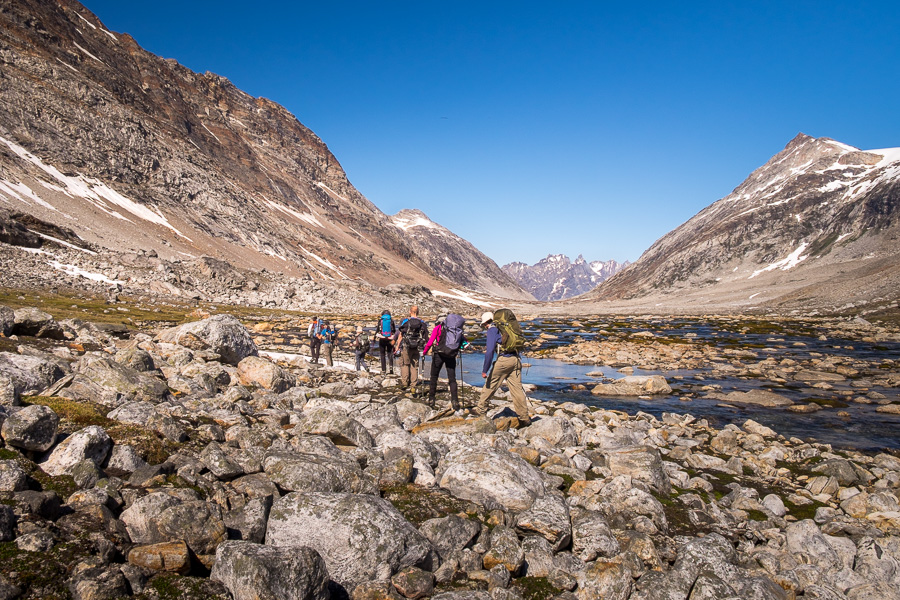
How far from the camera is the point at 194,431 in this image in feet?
26.5

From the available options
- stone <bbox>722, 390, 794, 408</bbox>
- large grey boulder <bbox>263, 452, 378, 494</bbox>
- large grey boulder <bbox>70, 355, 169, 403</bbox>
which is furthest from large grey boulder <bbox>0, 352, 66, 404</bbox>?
stone <bbox>722, 390, 794, 408</bbox>

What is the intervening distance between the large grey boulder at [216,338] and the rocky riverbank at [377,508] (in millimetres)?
4673

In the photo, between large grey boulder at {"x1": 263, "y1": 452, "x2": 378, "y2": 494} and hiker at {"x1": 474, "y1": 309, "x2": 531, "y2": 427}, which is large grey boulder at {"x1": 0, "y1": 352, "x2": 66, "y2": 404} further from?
hiker at {"x1": 474, "y1": 309, "x2": 531, "y2": 427}

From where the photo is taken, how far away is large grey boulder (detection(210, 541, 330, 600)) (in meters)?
4.44

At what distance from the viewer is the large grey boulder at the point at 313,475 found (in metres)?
6.60

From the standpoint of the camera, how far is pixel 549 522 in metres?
6.82

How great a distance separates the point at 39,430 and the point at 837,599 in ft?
34.4

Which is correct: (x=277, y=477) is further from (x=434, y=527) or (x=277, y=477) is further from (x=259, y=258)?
(x=259, y=258)

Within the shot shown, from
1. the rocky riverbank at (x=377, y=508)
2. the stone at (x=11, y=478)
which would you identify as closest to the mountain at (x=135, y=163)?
the rocky riverbank at (x=377, y=508)

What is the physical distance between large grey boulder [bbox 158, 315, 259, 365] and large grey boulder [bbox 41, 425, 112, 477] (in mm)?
10570

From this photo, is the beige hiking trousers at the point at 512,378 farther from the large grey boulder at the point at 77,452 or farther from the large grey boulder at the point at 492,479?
the large grey boulder at the point at 77,452

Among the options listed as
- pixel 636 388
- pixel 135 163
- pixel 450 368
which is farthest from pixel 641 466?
pixel 135 163

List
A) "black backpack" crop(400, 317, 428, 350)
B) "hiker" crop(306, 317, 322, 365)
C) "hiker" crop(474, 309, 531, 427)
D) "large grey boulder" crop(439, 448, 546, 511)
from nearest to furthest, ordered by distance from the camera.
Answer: "large grey boulder" crop(439, 448, 546, 511)
"hiker" crop(474, 309, 531, 427)
"black backpack" crop(400, 317, 428, 350)
"hiker" crop(306, 317, 322, 365)

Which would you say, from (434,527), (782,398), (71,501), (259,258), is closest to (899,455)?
(782,398)
